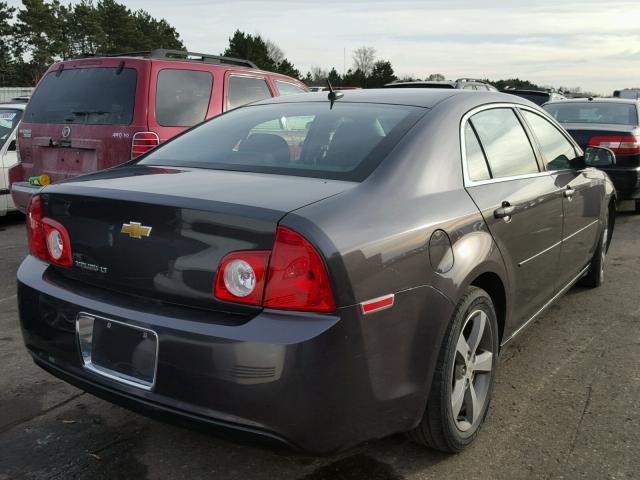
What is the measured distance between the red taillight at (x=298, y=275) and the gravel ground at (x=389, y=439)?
503 millimetres

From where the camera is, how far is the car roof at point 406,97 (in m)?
3.05

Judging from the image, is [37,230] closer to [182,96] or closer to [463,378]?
[463,378]

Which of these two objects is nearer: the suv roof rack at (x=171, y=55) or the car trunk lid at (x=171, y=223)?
the car trunk lid at (x=171, y=223)

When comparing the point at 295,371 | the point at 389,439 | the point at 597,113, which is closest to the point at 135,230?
Answer: the point at 295,371

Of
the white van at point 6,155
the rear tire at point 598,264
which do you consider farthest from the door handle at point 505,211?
the white van at point 6,155

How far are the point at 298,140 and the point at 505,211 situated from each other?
3.36 feet

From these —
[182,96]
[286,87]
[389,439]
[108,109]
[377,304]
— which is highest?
[286,87]

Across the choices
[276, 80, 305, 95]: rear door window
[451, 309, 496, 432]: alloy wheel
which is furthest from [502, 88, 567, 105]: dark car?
[451, 309, 496, 432]: alloy wheel

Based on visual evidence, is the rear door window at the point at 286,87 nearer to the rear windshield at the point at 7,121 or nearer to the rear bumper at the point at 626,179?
the rear windshield at the point at 7,121

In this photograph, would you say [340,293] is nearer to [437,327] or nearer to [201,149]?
[437,327]

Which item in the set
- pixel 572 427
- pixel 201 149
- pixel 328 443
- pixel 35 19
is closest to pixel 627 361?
pixel 572 427

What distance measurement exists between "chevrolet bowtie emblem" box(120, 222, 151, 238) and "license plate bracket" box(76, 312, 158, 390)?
0.31m

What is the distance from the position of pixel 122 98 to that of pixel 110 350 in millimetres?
3509

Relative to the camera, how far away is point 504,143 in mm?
3309
